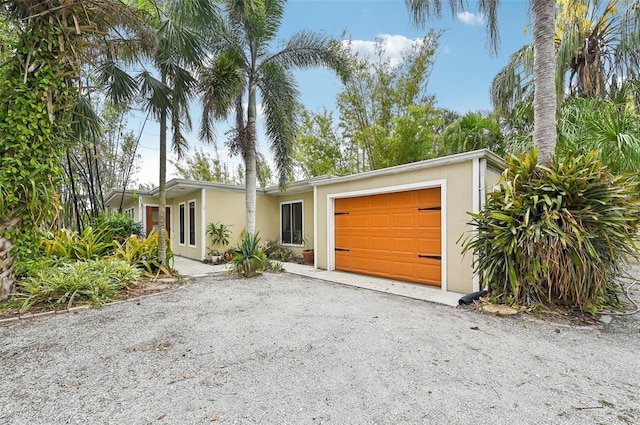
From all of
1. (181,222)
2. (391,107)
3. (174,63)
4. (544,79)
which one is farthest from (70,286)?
(391,107)

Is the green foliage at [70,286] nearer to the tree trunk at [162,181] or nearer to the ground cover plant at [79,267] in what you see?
the ground cover plant at [79,267]

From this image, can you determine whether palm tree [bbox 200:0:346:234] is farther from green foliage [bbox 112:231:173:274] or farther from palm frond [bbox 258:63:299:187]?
green foliage [bbox 112:231:173:274]

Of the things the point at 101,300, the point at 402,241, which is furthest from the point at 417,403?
the point at 101,300

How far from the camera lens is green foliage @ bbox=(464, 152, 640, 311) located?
362 centimetres

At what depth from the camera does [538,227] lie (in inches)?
145

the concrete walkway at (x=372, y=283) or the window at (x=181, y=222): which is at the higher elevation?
the window at (x=181, y=222)

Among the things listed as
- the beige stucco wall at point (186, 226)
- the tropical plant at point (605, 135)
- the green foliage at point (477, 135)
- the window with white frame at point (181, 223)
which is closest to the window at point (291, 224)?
the beige stucco wall at point (186, 226)

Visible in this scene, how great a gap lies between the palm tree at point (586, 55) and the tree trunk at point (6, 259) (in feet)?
38.1

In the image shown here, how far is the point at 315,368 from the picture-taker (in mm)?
2451

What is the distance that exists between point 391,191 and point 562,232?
303cm

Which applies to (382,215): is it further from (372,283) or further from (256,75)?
(256,75)

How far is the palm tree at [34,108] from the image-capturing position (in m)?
4.04

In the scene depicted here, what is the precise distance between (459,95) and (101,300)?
42.7ft

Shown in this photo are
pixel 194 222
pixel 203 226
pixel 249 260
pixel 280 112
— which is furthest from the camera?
pixel 194 222
